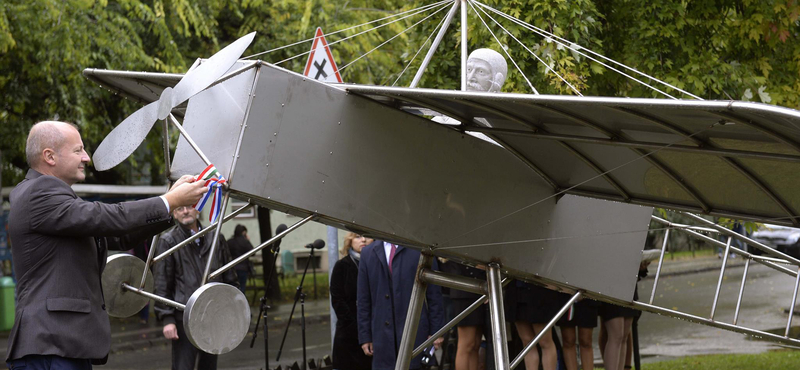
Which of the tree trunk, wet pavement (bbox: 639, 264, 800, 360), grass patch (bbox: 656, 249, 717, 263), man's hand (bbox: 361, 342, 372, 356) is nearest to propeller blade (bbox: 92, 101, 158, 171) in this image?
man's hand (bbox: 361, 342, 372, 356)

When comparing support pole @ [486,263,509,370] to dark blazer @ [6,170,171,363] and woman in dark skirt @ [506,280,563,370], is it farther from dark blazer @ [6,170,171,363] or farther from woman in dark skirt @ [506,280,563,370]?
woman in dark skirt @ [506,280,563,370]

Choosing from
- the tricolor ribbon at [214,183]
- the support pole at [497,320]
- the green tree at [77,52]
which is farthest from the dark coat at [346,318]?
the green tree at [77,52]

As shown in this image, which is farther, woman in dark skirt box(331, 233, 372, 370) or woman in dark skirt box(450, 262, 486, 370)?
woman in dark skirt box(331, 233, 372, 370)

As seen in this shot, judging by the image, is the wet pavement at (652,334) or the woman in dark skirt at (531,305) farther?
the wet pavement at (652,334)

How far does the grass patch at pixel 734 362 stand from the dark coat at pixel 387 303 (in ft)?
12.4

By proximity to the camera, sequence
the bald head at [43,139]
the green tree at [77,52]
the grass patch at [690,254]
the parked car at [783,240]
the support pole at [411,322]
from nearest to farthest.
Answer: the bald head at [43,139], the support pole at [411,322], the green tree at [77,52], the parked car at [783,240], the grass patch at [690,254]

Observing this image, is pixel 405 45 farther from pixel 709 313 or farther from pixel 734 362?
pixel 709 313

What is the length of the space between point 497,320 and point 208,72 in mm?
1908

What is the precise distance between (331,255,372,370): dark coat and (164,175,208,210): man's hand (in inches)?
177

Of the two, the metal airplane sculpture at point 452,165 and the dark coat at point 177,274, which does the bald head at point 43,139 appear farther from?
the dark coat at point 177,274

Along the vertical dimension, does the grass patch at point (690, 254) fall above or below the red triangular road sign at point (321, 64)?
below

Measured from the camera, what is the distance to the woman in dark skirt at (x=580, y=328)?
8.45m

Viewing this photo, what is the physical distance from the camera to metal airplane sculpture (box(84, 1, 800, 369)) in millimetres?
3873

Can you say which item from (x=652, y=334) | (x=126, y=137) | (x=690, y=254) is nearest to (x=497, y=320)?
(x=126, y=137)
